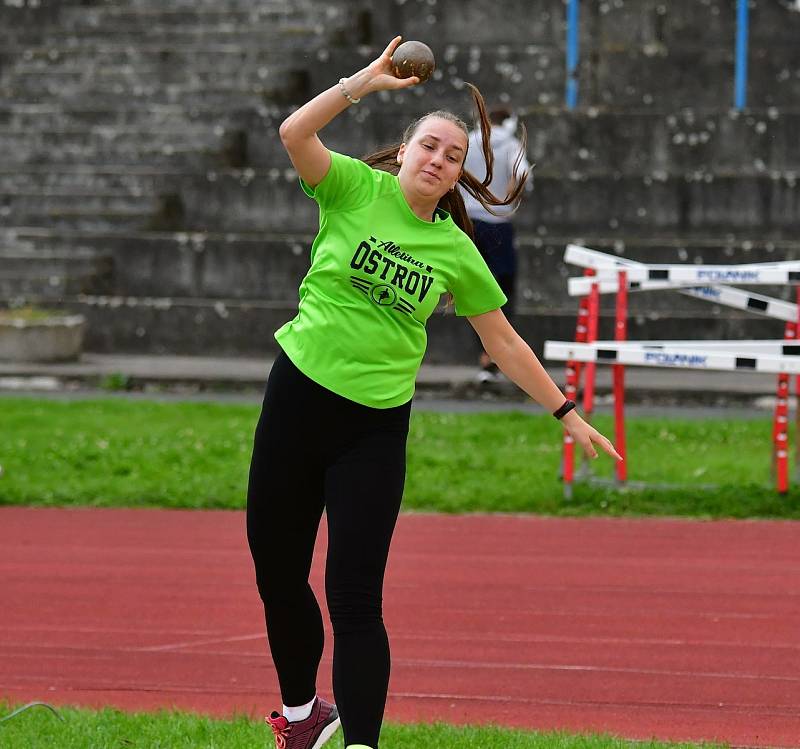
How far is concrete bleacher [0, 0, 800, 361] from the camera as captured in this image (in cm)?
1858

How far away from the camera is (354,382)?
507cm

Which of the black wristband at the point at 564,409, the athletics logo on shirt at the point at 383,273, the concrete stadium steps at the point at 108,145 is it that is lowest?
the black wristband at the point at 564,409

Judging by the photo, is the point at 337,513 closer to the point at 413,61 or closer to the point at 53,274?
the point at 413,61

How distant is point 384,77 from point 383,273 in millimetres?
566

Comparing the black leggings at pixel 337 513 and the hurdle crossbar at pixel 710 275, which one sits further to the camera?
the hurdle crossbar at pixel 710 275

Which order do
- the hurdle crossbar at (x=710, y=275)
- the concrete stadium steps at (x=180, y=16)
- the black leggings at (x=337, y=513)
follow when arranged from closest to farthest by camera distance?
the black leggings at (x=337, y=513) → the hurdle crossbar at (x=710, y=275) → the concrete stadium steps at (x=180, y=16)

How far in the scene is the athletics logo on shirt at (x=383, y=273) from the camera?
507 cm

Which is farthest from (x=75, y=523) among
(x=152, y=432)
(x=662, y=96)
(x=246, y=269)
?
(x=662, y=96)

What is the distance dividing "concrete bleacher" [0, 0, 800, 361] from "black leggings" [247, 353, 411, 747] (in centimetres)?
1227

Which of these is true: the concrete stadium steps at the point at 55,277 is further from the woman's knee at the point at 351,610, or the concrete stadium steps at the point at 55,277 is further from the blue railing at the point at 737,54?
the woman's knee at the point at 351,610

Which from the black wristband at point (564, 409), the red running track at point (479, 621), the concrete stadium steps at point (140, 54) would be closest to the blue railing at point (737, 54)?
the concrete stadium steps at point (140, 54)

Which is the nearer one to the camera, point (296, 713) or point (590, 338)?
point (296, 713)

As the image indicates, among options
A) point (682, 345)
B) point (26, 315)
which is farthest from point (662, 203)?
point (682, 345)

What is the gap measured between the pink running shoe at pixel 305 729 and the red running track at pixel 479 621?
0.63 meters
